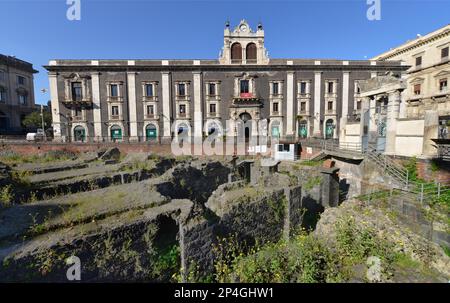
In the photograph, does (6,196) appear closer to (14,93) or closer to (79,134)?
(79,134)

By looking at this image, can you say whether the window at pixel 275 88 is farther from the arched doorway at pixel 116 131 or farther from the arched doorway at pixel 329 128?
the arched doorway at pixel 116 131

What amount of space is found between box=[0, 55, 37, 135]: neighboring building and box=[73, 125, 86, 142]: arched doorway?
1575 centimetres

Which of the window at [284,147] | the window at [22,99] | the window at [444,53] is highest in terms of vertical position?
the window at [444,53]

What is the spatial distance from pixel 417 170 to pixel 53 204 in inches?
568

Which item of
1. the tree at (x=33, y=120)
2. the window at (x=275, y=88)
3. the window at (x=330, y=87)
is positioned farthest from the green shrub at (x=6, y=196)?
the tree at (x=33, y=120)

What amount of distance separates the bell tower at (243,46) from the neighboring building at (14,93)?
3626 centimetres

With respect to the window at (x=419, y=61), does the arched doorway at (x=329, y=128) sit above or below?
below

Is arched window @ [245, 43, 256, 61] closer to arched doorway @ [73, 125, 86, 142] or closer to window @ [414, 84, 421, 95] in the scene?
window @ [414, 84, 421, 95]

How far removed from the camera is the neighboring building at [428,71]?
78.3 ft

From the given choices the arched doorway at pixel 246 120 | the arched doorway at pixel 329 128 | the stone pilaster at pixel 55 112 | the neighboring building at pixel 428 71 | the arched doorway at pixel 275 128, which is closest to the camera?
the neighboring building at pixel 428 71
